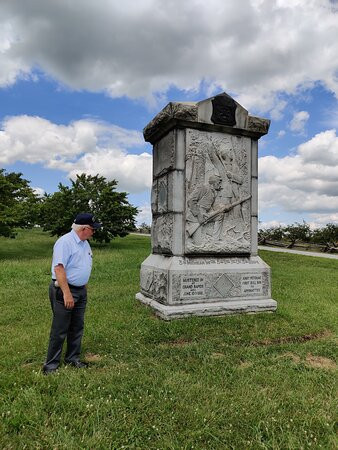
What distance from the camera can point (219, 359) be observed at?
4449mm

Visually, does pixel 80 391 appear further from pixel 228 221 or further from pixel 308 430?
pixel 228 221

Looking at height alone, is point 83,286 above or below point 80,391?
above

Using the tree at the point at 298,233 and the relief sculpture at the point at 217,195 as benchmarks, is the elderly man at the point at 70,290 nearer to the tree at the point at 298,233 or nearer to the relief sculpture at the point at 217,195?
the relief sculpture at the point at 217,195

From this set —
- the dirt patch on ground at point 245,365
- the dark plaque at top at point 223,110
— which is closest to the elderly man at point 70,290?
the dirt patch on ground at point 245,365

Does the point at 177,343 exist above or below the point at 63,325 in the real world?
below

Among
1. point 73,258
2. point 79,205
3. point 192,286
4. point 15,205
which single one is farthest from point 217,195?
point 79,205

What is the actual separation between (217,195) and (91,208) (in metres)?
16.5

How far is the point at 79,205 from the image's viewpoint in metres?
22.2

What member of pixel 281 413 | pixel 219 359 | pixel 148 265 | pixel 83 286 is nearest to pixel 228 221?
pixel 148 265

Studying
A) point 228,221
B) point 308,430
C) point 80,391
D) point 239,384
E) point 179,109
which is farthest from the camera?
point 228,221

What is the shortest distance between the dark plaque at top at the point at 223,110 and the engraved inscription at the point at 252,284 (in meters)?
2.99

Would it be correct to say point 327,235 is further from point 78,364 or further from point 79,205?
point 78,364

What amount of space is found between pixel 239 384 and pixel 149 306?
131 inches

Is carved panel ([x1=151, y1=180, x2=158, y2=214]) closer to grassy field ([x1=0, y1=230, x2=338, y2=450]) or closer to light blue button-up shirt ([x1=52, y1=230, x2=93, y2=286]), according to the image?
grassy field ([x1=0, y1=230, x2=338, y2=450])
